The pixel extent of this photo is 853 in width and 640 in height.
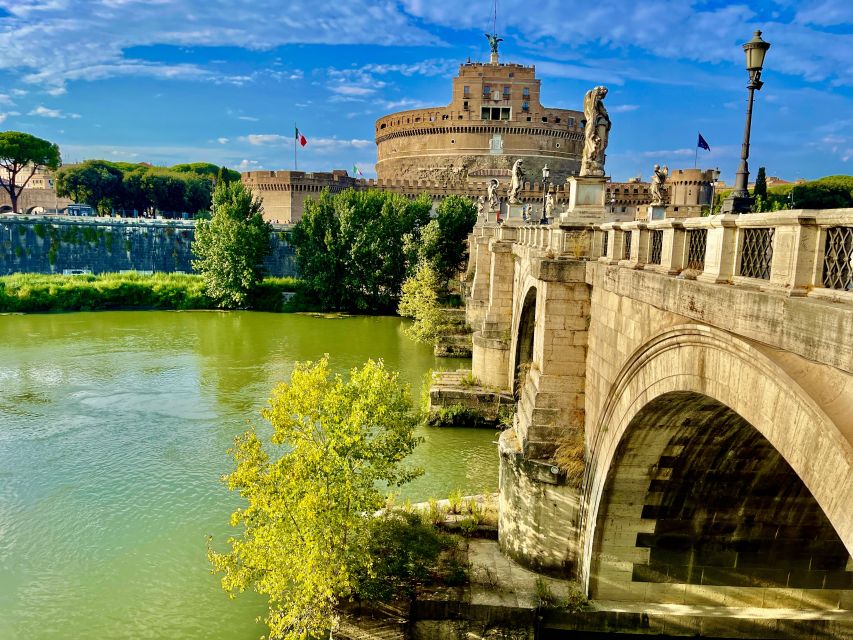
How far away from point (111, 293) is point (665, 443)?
3903cm

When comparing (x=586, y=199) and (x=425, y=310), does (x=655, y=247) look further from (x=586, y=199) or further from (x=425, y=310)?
(x=425, y=310)

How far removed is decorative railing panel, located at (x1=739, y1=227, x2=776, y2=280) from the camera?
15.3ft

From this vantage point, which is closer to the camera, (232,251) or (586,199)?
(586,199)

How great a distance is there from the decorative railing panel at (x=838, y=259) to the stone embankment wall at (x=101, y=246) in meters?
44.6

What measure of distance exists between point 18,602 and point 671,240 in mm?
10869

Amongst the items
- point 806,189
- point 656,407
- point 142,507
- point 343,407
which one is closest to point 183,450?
point 142,507

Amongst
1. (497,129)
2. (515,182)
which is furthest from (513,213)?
(497,129)

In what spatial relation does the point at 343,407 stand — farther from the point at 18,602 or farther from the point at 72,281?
the point at 72,281

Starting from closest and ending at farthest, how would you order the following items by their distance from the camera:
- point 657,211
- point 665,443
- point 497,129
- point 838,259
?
Result: point 838,259, point 665,443, point 657,211, point 497,129

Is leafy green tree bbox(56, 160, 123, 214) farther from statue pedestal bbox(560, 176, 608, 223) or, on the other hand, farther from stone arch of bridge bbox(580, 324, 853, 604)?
stone arch of bridge bbox(580, 324, 853, 604)

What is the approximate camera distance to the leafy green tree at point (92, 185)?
67125mm

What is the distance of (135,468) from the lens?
15.2 m

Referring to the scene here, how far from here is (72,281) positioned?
4091 cm

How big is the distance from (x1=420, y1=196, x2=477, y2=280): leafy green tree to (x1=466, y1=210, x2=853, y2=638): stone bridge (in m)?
27.8
